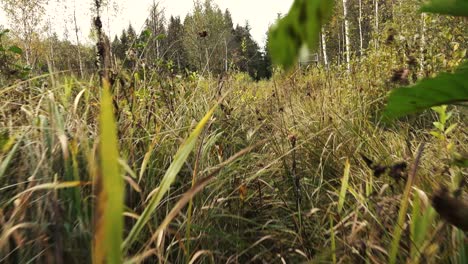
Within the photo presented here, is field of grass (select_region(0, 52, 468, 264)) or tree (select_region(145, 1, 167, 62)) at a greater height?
tree (select_region(145, 1, 167, 62))

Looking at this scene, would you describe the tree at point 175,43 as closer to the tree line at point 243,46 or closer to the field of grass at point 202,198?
the tree line at point 243,46

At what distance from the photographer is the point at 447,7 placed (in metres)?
0.27

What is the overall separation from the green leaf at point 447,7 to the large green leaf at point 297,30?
12 cm

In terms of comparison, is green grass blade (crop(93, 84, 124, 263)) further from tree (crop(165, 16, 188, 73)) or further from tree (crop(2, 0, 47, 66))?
tree (crop(2, 0, 47, 66))

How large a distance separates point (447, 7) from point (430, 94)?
105 millimetres

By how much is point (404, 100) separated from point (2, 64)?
344 cm

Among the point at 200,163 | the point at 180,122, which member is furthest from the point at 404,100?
the point at 180,122

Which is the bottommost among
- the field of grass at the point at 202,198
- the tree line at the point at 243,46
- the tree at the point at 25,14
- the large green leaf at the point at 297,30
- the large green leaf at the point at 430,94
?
the field of grass at the point at 202,198

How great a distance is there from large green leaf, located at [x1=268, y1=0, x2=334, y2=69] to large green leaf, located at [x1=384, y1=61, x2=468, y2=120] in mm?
183

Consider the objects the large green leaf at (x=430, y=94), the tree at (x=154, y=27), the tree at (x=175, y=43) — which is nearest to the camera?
the large green leaf at (x=430, y=94)

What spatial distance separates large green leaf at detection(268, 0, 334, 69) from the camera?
0.18 m

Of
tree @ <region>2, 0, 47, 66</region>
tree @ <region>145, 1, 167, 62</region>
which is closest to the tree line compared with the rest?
tree @ <region>145, 1, 167, 62</region>

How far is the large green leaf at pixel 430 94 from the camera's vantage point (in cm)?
32

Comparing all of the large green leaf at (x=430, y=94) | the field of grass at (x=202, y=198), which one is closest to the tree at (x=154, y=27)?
the field of grass at (x=202, y=198)
